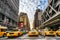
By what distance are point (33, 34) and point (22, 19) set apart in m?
20.6

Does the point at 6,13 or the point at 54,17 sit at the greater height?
the point at 6,13

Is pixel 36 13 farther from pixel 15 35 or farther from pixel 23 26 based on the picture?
pixel 15 35

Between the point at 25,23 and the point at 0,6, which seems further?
the point at 0,6

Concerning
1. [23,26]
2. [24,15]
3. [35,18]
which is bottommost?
[23,26]

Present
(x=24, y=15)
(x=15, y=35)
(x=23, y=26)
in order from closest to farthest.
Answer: (x=15, y=35) < (x=23, y=26) < (x=24, y=15)

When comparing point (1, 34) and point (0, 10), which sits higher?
point (0, 10)

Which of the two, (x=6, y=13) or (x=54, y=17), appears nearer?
(x=54, y=17)

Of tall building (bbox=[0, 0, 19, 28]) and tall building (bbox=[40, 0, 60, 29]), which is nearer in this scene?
tall building (bbox=[40, 0, 60, 29])

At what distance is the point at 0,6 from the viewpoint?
66062 millimetres

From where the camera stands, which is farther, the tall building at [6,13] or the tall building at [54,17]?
the tall building at [6,13]

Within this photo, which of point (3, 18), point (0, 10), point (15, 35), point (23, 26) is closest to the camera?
point (15, 35)

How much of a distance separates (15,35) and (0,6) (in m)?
44.1

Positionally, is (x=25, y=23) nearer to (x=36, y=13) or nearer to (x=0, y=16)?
(x=0, y=16)

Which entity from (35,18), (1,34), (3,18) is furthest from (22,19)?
(35,18)
